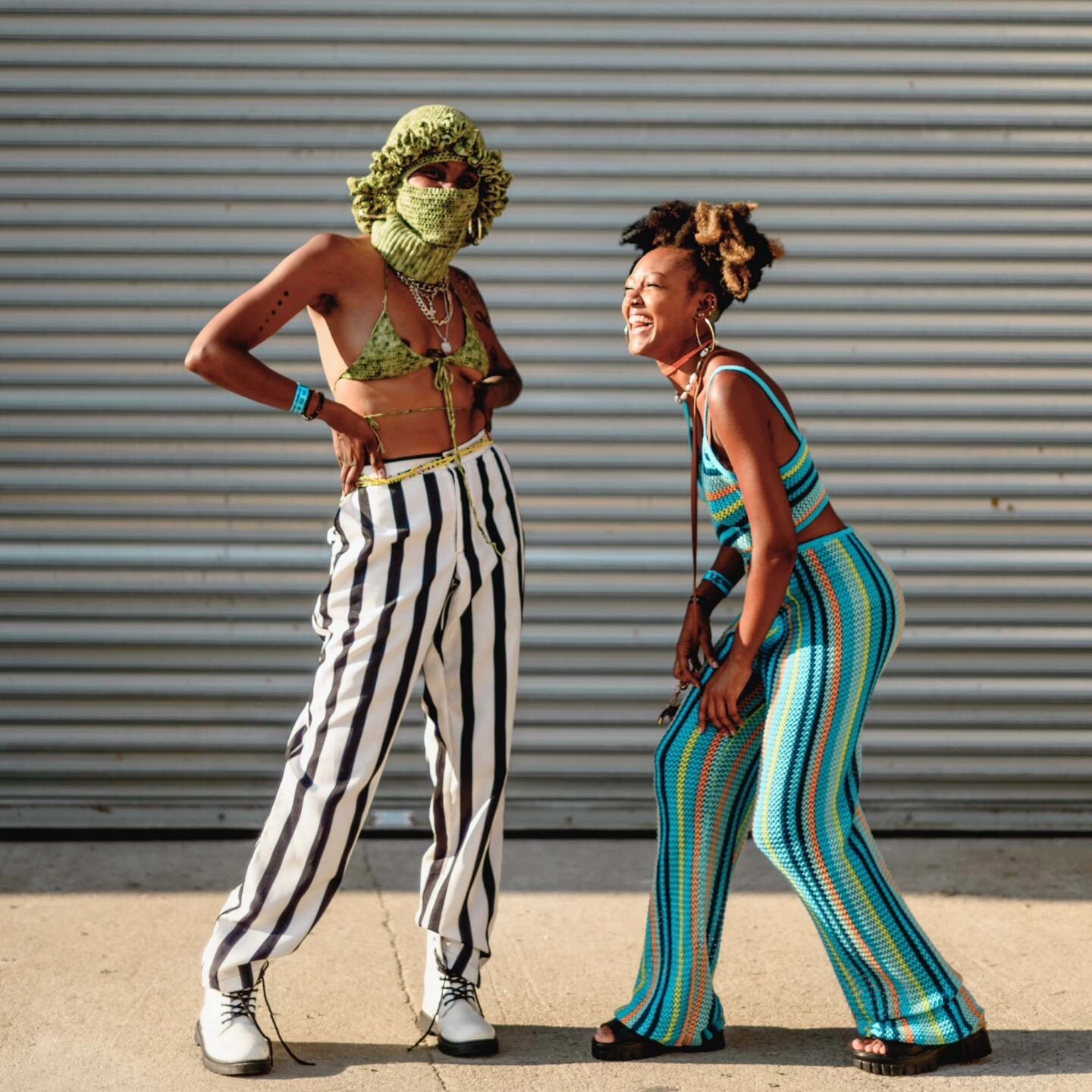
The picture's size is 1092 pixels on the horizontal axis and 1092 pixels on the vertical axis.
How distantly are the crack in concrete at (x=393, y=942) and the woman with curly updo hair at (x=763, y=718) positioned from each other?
0.37 m

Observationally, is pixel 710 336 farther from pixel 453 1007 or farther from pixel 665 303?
pixel 453 1007

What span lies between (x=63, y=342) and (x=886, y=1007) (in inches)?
138

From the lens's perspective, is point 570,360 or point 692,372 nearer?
point 692,372

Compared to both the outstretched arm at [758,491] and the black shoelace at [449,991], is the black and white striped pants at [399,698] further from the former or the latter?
the outstretched arm at [758,491]

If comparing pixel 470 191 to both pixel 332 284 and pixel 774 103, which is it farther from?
pixel 774 103

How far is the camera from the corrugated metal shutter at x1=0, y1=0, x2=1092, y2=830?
524cm

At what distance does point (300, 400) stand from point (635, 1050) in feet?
5.40

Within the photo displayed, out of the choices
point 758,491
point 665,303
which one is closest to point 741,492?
point 758,491

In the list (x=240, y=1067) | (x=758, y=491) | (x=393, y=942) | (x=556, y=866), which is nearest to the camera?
(x=758, y=491)

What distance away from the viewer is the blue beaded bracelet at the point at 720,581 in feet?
12.0

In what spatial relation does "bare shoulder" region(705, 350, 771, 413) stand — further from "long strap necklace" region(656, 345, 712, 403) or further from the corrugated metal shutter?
the corrugated metal shutter

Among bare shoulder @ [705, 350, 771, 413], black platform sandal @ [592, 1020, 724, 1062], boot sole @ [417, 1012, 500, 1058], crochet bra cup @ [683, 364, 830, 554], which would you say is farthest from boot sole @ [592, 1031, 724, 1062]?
bare shoulder @ [705, 350, 771, 413]

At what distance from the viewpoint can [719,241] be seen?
335 centimetres

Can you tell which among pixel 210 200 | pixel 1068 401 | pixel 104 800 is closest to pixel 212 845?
pixel 104 800
